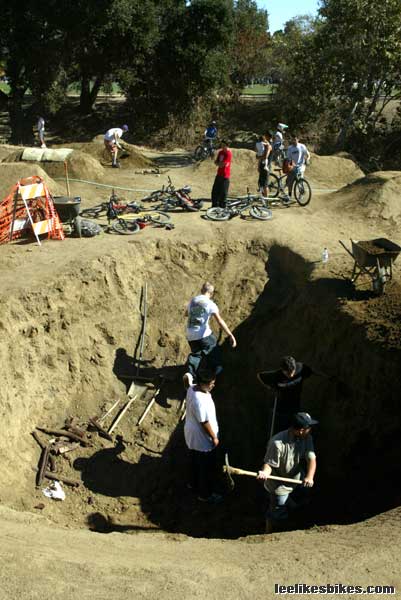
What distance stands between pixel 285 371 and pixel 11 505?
466cm

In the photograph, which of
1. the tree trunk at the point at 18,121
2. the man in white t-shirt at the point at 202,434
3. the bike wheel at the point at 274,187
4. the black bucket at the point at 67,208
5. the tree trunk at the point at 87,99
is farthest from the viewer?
the tree trunk at the point at 87,99

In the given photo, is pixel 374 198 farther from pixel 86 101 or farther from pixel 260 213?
pixel 86 101

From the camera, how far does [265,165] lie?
16578mm

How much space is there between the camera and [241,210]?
15.7 m

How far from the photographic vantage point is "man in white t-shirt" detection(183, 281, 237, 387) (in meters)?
9.89

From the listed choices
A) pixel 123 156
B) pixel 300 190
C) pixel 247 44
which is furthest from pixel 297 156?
pixel 247 44

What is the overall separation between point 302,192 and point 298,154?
110cm

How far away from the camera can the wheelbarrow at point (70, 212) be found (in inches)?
541

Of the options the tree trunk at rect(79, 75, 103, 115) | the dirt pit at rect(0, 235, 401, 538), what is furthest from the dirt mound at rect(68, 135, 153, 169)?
the tree trunk at rect(79, 75, 103, 115)

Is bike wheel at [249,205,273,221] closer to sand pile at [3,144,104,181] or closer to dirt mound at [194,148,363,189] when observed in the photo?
dirt mound at [194,148,363,189]

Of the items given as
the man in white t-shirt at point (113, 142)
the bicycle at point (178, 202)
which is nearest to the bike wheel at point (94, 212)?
the bicycle at point (178, 202)

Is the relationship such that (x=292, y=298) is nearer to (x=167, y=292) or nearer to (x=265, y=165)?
(x=167, y=292)

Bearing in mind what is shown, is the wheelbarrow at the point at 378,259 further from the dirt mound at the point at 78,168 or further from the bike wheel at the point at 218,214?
the dirt mound at the point at 78,168

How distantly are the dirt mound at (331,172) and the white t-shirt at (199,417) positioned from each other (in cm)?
1460
